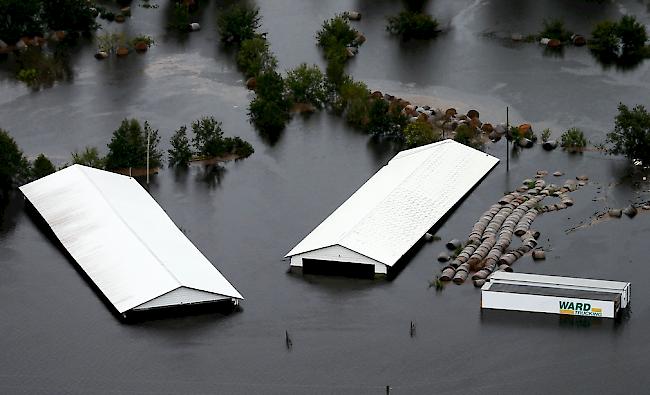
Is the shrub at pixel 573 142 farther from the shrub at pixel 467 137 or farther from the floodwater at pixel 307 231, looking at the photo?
the shrub at pixel 467 137

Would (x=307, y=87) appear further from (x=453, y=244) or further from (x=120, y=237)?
(x=120, y=237)

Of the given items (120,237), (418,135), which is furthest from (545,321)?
(418,135)

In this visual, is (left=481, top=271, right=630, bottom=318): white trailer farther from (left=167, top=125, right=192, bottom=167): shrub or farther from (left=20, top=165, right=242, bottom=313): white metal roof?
(left=167, top=125, right=192, bottom=167): shrub

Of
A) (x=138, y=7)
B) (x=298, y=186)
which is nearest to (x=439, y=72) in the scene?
(x=298, y=186)

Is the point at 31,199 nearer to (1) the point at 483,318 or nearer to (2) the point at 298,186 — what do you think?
(2) the point at 298,186

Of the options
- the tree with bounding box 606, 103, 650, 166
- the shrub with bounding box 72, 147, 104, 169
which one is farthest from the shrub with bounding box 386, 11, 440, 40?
→ the shrub with bounding box 72, 147, 104, 169

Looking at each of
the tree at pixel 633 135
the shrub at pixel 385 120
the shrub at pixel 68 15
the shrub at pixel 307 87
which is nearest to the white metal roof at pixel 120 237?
the shrub at pixel 385 120

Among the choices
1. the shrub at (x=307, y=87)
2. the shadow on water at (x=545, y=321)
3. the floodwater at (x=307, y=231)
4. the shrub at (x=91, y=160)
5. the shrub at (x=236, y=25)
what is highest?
the shrub at (x=236, y=25)

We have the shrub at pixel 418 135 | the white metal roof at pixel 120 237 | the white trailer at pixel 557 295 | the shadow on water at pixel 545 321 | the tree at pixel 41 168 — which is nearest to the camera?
the shadow on water at pixel 545 321
